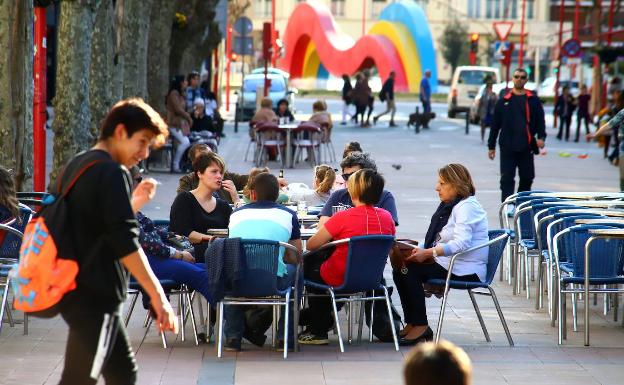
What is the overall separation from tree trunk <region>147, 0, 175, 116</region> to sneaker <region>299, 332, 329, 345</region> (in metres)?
18.2

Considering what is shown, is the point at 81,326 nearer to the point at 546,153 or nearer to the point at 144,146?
the point at 144,146

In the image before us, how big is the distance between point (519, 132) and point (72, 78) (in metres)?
5.42

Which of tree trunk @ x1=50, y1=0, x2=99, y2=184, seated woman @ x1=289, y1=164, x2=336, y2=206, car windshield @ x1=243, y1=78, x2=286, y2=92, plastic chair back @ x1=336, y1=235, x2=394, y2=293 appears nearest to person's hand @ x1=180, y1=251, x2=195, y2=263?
plastic chair back @ x1=336, y1=235, x2=394, y2=293

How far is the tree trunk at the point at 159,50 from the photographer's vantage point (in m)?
27.3

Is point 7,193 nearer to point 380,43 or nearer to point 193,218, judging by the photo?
point 193,218

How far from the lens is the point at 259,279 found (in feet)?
28.6

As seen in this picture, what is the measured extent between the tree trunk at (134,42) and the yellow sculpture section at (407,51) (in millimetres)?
43816

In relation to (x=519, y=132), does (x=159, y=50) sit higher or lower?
higher

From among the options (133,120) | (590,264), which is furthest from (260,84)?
(133,120)

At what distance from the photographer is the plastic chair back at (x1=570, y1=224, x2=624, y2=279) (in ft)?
31.4

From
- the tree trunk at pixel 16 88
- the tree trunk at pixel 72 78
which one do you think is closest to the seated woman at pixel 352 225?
the tree trunk at pixel 16 88

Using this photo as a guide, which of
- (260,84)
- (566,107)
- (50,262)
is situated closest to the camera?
(50,262)

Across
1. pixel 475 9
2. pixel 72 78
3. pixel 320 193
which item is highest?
pixel 475 9

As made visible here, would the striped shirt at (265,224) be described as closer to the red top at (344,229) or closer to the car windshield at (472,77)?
the red top at (344,229)
